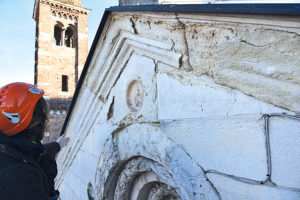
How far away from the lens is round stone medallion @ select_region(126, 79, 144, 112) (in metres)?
1.85

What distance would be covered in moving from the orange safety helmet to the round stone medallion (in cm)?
74

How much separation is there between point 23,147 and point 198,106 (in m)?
1.14

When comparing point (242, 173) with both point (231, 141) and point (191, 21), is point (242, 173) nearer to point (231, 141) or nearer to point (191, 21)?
point (231, 141)

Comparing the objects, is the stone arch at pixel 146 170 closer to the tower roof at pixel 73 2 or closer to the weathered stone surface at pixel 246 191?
the weathered stone surface at pixel 246 191

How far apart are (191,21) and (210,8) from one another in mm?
201

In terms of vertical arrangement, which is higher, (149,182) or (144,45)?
(144,45)

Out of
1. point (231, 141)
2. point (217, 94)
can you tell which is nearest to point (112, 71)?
point (217, 94)

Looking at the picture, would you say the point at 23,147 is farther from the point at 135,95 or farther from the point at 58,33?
the point at 58,33

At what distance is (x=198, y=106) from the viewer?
4.36 feet

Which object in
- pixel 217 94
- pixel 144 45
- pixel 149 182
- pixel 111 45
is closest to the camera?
pixel 217 94

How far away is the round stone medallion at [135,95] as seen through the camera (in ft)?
6.08

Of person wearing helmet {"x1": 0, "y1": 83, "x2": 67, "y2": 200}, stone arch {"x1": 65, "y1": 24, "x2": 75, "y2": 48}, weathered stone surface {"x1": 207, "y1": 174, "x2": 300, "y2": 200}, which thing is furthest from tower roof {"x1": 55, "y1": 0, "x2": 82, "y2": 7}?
weathered stone surface {"x1": 207, "y1": 174, "x2": 300, "y2": 200}

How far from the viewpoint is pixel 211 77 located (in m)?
1.27

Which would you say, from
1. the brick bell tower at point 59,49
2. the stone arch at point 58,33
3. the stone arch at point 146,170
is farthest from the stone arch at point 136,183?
the stone arch at point 58,33
